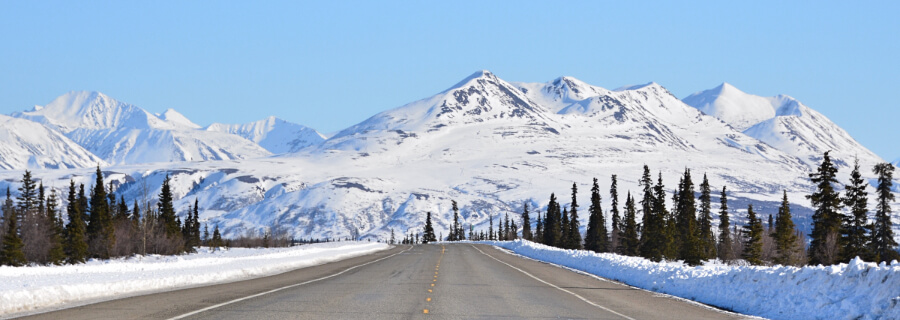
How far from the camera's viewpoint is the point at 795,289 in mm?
21391

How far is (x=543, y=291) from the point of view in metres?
28.3

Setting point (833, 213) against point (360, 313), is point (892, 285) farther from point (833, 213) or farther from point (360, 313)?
point (833, 213)

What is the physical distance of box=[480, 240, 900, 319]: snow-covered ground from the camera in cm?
1812

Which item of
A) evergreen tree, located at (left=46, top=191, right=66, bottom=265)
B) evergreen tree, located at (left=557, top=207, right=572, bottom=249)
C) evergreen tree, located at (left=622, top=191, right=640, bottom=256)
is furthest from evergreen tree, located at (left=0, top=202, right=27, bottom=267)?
evergreen tree, located at (left=557, top=207, right=572, bottom=249)

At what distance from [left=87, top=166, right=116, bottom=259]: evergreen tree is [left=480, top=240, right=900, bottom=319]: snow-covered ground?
259 ft

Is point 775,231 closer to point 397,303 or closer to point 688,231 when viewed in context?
point 688,231

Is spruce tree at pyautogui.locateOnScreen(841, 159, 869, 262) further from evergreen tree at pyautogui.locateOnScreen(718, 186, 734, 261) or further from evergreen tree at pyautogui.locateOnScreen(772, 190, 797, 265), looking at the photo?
evergreen tree at pyautogui.locateOnScreen(718, 186, 734, 261)

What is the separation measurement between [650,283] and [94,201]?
267 ft

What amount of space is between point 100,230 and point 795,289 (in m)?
89.8

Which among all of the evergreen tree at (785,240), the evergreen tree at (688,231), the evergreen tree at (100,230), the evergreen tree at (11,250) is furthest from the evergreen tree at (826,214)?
the evergreen tree at (100,230)

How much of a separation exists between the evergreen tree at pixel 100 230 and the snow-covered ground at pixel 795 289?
78.9 meters

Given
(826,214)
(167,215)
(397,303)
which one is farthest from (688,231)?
(397,303)

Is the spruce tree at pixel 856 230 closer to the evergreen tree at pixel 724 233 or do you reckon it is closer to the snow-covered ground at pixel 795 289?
the snow-covered ground at pixel 795 289

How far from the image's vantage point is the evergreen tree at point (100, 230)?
3777 inches
